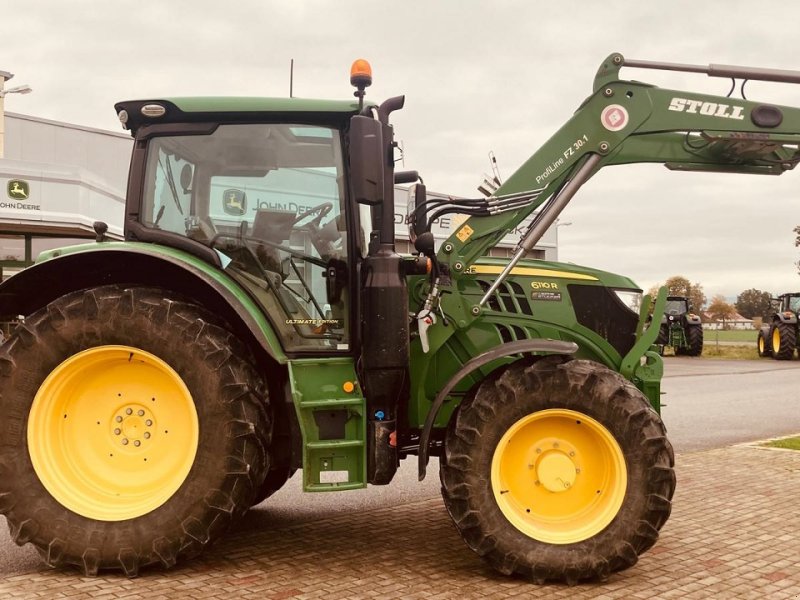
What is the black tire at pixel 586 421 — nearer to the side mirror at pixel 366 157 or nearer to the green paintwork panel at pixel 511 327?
the green paintwork panel at pixel 511 327

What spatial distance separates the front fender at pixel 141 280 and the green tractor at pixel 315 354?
0.02 meters

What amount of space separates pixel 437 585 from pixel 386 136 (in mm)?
2406

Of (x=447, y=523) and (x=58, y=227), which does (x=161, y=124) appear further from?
(x=58, y=227)

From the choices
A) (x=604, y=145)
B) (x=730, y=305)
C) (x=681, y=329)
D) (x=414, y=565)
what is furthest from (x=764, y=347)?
(x=730, y=305)

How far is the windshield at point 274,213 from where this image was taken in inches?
182

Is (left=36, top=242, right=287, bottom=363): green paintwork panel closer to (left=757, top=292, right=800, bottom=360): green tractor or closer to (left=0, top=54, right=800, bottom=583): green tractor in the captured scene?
(left=0, top=54, right=800, bottom=583): green tractor

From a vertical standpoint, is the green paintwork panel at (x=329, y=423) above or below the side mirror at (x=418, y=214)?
below

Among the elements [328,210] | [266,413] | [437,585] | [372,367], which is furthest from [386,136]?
[437,585]

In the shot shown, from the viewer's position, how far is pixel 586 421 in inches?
172

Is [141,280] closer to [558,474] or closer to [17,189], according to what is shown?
[558,474]

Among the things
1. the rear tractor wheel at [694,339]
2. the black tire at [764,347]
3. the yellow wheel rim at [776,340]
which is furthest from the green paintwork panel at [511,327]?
the black tire at [764,347]

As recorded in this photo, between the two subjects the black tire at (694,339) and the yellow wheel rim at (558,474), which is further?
the black tire at (694,339)

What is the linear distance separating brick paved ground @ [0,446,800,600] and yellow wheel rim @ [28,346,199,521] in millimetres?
440

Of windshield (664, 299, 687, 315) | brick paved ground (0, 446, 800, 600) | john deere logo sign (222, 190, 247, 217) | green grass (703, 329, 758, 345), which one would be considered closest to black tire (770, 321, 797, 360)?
windshield (664, 299, 687, 315)
